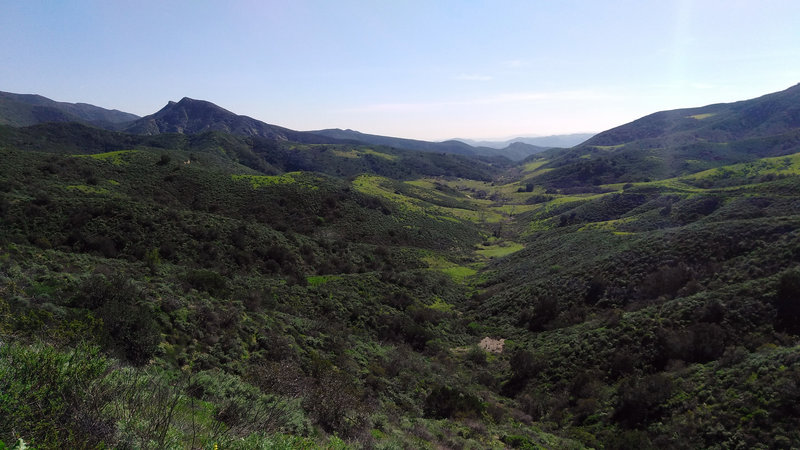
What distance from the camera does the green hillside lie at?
6945 mm

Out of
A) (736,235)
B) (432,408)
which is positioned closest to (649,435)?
(432,408)

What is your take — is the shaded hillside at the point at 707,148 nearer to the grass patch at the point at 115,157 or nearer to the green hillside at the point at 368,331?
the green hillside at the point at 368,331

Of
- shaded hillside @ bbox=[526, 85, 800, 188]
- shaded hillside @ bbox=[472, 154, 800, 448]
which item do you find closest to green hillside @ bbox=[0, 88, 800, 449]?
shaded hillside @ bbox=[472, 154, 800, 448]

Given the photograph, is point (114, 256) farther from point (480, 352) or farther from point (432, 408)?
point (480, 352)

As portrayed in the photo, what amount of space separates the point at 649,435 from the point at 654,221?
4691 centimetres

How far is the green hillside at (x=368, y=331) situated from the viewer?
6.95 metres

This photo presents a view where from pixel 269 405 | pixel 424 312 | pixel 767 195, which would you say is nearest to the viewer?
pixel 269 405

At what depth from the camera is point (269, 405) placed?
8.35 meters

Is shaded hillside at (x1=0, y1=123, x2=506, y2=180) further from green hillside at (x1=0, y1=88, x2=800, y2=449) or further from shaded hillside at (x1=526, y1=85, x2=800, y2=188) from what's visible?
shaded hillside at (x1=526, y1=85, x2=800, y2=188)

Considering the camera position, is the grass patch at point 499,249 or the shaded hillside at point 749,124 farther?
the shaded hillside at point 749,124

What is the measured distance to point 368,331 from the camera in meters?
23.9

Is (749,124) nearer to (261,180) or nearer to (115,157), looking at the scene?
(261,180)

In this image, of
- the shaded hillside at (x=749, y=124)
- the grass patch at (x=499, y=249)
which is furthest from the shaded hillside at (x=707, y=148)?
the grass patch at (x=499, y=249)

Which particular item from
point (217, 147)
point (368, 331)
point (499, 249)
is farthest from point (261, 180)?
point (217, 147)
